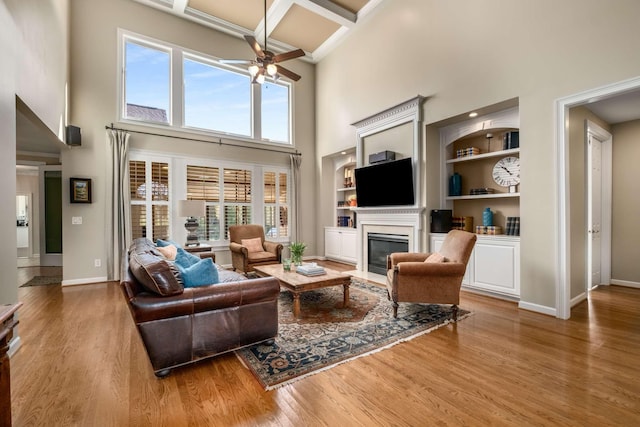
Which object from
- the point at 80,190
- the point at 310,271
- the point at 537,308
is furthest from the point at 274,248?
the point at 537,308

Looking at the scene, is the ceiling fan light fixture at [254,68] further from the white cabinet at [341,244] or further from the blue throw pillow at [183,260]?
Answer: the white cabinet at [341,244]

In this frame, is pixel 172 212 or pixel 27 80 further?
pixel 172 212

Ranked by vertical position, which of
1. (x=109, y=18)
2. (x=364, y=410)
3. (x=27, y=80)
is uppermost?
(x=109, y=18)

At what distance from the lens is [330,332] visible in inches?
115

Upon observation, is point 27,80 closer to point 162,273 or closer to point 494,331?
point 162,273

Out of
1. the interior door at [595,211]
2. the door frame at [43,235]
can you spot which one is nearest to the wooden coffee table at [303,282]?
the interior door at [595,211]

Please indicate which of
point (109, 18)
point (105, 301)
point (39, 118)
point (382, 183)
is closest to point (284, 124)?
point (382, 183)

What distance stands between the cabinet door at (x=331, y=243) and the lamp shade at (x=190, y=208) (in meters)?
3.28

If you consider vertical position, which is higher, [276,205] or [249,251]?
[276,205]

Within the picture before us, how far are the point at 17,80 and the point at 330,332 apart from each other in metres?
3.80

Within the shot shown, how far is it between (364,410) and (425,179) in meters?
3.72

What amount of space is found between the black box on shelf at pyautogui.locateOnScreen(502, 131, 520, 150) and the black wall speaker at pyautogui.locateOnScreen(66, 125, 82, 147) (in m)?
6.67

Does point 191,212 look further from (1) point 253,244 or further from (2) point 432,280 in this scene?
(2) point 432,280

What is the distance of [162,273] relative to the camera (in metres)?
2.15
